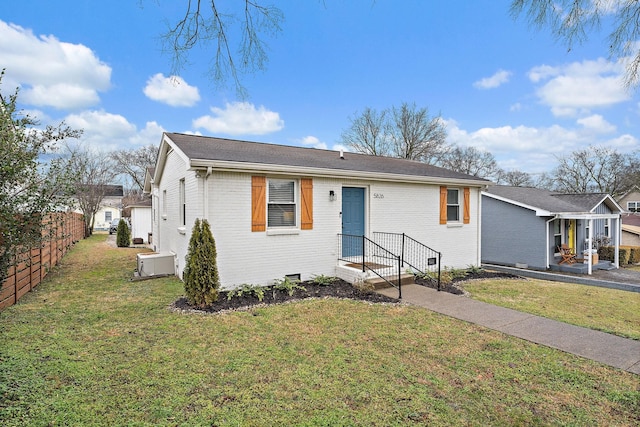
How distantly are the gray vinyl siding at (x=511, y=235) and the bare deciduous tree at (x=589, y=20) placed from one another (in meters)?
11.2

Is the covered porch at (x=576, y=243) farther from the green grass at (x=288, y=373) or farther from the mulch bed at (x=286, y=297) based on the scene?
the green grass at (x=288, y=373)

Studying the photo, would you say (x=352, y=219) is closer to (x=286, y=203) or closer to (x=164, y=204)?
(x=286, y=203)

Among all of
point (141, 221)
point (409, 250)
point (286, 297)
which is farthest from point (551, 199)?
point (141, 221)

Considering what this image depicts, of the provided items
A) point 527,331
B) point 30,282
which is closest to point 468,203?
point 527,331

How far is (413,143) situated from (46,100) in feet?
81.3

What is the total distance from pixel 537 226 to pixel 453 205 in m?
5.25

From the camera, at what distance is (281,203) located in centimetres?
787

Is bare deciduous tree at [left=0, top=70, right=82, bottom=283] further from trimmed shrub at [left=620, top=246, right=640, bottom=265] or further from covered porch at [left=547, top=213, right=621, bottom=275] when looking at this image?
trimmed shrub at [left=620, top=246, right=640, bottom=265]

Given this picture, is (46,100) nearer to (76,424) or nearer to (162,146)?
(162,146)

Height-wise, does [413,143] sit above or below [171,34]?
above

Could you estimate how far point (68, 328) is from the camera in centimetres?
501

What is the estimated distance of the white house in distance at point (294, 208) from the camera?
7.15 metres

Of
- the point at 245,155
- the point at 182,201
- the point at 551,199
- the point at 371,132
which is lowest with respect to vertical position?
the point at 182,201

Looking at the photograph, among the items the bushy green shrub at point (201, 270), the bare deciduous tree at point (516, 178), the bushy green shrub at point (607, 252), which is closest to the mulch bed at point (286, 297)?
the bushy green shrub at point (201, 270)
